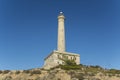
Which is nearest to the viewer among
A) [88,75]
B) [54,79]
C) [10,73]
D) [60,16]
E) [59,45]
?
[54,79]

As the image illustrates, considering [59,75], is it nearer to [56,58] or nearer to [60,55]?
[56,58]

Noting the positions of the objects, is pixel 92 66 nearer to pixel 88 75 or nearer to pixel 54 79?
pixel 88 75

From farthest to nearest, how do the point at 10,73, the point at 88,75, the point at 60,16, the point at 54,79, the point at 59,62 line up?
the point at 60,16 → the point at 59,62 → the point at 10,73 → the point at 88,75 → the point at 54,79

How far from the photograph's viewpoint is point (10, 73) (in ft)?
196

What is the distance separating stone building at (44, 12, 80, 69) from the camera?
217 ft

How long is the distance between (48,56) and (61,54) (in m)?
4.25

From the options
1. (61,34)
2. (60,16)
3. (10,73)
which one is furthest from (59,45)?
(10,73)

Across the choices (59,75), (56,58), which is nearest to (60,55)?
(56,58)

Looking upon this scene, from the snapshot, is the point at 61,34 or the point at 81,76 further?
the point at 61,34

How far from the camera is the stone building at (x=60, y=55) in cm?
6629

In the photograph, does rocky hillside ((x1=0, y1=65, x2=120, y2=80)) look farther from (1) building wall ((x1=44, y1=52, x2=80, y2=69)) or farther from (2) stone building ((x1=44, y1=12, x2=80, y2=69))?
(2) stone building ((x1=44, y1=12, x2=80, y2=69))

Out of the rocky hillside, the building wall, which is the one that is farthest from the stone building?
the rocky hillside

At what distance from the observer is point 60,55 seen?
66938 millimetres

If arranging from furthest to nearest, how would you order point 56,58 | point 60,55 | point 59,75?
point 60,55, point 56,58, point 59,75
